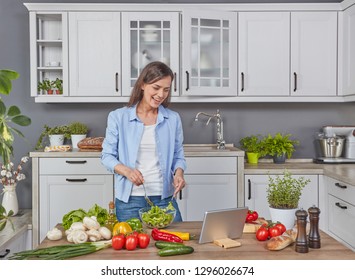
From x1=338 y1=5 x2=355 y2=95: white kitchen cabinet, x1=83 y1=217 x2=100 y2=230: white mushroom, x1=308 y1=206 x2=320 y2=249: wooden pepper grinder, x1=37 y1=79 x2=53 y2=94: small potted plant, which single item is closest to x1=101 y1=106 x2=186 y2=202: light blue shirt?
x1=83 y1=217 x2=100 y2=230: white mushroom

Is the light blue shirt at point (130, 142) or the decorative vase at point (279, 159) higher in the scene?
the light blue shirt at point (130, 142)

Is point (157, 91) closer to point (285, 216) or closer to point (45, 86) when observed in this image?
point (285, 216)

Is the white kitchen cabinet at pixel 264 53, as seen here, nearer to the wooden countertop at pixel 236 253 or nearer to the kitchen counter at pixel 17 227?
the kitchen counter at pixel 17 227

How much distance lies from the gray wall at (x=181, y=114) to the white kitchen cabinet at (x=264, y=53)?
1.23 ft

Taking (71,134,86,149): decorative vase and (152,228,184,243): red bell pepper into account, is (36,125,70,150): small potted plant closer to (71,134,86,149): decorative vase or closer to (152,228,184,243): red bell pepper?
(71,134,86,149): decorative vase

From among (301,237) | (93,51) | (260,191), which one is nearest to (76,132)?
(93,51)

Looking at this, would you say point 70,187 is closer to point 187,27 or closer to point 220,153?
point 220,153

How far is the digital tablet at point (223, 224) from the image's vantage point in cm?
197

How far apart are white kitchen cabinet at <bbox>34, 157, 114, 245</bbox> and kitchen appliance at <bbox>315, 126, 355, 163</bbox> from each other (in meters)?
1.91

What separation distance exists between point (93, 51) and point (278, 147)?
184cm

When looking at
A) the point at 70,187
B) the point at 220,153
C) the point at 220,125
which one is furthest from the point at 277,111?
the point at 70,187

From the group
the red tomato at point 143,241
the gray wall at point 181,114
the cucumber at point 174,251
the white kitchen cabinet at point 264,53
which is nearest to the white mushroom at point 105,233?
the red tomato at point 143,241

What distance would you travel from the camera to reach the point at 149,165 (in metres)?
Result: 2.71

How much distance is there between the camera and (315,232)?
1.96 meters
